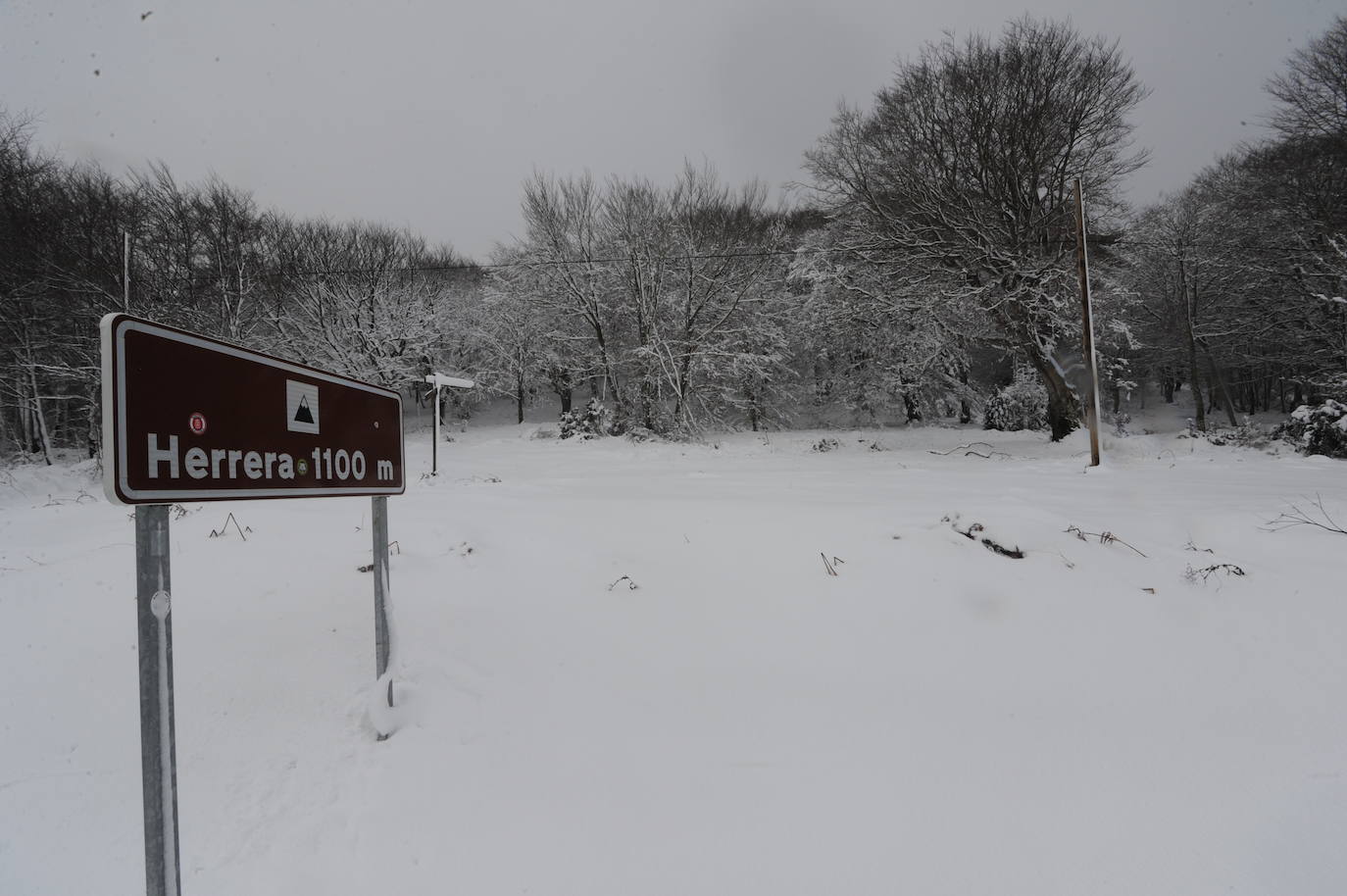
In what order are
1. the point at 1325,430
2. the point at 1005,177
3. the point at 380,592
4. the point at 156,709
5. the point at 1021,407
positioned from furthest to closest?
the point at 1021,407, the point at 1005,177, the point at 1325,430, the point at 380,592, the point at 156,709

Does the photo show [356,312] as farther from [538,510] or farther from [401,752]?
[401,752]

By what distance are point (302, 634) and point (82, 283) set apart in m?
19.1

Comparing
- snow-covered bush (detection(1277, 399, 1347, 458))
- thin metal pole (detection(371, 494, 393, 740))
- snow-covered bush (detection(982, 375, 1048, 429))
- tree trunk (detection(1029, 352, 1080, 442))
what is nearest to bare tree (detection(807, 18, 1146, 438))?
tree trunk (detection(1029, 352, 1080, 442))

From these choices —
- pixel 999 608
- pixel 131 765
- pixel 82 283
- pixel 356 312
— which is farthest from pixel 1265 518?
pixel 356 312

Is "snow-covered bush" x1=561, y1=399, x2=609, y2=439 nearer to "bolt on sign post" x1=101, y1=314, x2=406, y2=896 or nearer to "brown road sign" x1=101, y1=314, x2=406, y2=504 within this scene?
"brown road sign" x1=101, y1=314, x2=406, y2=504

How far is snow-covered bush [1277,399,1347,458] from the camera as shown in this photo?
10.1m

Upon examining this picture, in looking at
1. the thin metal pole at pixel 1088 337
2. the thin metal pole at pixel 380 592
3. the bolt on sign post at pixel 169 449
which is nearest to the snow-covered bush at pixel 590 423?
the thin metal pole at pixel 1088 337

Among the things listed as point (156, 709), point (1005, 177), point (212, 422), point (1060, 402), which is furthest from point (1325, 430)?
point (156, 709)

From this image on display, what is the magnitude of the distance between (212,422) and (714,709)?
228 cm

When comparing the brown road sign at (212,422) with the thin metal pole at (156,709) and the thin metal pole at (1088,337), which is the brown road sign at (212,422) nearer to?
the thin metal pole at (156,709)

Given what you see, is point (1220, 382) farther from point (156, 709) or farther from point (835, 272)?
point (156, 709)

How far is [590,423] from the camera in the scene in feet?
66.4

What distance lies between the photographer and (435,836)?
6.40 ft

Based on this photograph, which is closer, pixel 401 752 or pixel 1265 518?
pixel 401 752
